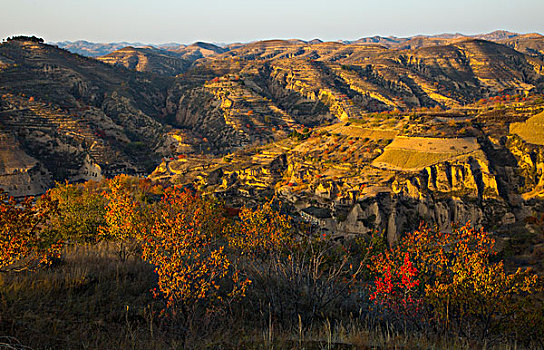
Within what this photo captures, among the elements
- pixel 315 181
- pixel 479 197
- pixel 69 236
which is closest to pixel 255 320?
pixel 69 236

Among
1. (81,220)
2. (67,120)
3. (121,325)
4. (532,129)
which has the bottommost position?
(81,220)

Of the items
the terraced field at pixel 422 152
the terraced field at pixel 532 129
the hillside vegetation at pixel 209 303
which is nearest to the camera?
the hillside vegetation at pixel 209 303

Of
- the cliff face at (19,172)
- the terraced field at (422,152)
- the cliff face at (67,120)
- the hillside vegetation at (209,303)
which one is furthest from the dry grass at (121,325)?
the cliff face at (67,120)

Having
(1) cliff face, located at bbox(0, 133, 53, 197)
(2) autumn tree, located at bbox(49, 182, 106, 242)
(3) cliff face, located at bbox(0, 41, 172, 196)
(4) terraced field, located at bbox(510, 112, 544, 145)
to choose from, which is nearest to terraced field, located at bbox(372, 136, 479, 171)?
(4) terraced field, located at bbox(510, 112, 544, 145)

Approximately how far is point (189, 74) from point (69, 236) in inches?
5970

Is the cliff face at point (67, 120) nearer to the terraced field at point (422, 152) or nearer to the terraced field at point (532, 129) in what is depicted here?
the terraced field at point (422, 152)

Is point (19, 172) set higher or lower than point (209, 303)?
lower

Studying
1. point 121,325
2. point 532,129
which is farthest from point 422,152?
point 121,325

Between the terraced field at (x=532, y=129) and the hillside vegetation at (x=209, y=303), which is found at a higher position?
the terraced field at (x=532, y=129)

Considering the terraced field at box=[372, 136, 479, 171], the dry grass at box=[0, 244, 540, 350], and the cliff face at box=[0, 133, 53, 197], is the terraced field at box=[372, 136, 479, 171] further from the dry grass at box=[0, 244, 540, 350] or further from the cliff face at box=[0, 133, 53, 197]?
the cliff face at box=[0, 133, 53, 197]

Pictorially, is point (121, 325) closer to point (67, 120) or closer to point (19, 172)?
point (19, 172)

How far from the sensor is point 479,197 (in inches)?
1634

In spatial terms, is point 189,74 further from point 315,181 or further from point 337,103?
point 315,181

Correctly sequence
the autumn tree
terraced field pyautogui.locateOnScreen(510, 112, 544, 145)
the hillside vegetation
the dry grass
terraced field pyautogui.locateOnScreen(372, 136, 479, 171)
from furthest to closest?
1. terraced field pyautogui.locateOnScreen(372, 136, 479, 171)
2. terraced field pyautogui.locateOnScreen(510, 112, 544, 145)
3. the autumn tree
4. the hillside vegetation
5. the dry grass
